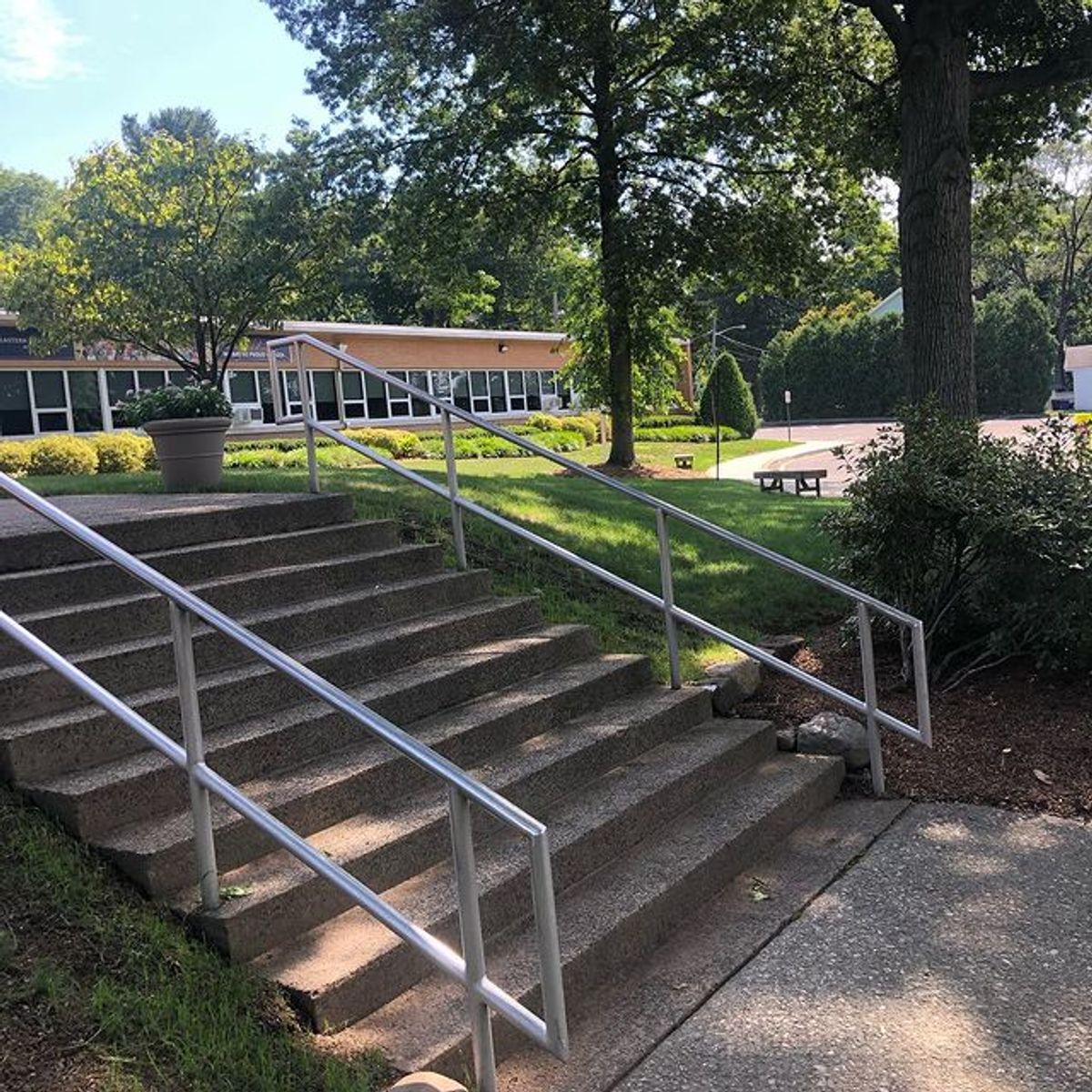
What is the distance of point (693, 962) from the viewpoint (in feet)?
11.4

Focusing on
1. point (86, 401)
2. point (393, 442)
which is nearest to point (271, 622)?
point (393, 442)

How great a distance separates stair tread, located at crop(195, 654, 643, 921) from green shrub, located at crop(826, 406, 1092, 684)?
5.91 feet

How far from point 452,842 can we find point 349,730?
166cm

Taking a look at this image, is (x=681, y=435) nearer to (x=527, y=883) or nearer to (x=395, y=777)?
(x=395, y=777)

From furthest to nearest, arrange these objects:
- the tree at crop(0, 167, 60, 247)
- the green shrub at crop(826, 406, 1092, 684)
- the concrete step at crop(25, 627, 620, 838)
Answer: the tree at crop(0, 167, 60, 247)
the green shrub at crop(826, 406, 1092, 684)
the concrete step at crop(25, 627, 620, 838)

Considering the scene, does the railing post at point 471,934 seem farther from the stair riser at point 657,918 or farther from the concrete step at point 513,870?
the concrete step at point 513,870

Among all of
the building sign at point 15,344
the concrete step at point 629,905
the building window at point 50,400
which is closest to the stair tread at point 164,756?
the concrete step at point 629,905

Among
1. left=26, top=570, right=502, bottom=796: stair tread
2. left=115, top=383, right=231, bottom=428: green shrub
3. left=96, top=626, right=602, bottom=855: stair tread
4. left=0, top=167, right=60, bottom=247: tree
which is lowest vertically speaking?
left=96, top=626, right=602, bottom=855: stair tread

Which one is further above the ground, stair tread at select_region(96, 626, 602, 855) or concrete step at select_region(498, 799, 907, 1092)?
stair tread at select_region(96, 626, 602, 855)

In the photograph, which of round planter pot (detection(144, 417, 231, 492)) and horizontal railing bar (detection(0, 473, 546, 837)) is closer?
horizontal railing bar (detection(0, 473, 546, 837))

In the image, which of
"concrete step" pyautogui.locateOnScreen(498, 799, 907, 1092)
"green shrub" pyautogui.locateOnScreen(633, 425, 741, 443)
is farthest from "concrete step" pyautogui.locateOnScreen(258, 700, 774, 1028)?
"green shrub" pyautogui.locateOnScreen(633, 425, 741, 443)

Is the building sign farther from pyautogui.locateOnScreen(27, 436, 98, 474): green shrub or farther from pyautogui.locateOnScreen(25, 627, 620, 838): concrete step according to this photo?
pyautogui.locateOnScreen(25, 627, 620, 838): concrete step

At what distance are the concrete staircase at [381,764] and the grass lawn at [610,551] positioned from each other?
2.66 ft

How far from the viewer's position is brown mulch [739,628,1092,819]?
4.93 m
